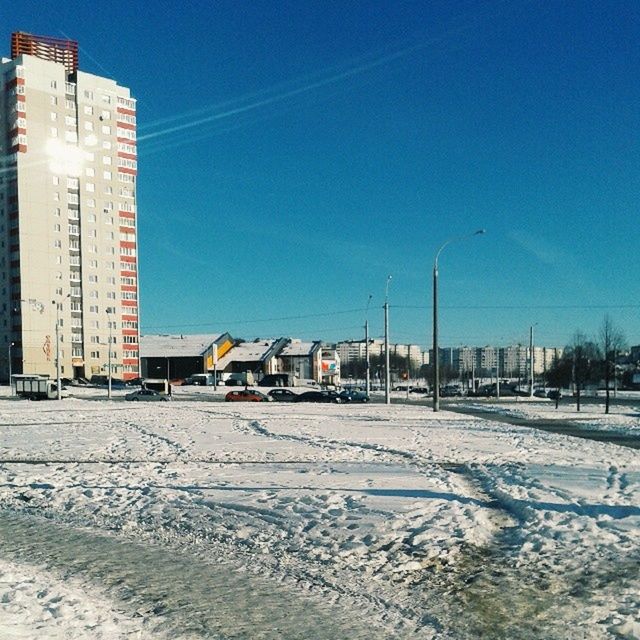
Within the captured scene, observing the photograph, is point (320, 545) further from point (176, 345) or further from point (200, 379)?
point (176, 345)

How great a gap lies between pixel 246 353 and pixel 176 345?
11.1 m

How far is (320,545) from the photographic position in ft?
28.2

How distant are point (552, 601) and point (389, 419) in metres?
26.2

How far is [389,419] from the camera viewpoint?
32562 millimetres

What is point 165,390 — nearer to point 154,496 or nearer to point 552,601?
point 154,496

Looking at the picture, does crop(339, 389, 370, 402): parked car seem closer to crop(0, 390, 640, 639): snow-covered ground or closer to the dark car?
the dark car

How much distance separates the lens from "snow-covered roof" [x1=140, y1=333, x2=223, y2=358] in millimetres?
101938

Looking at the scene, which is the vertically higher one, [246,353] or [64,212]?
[64,212]

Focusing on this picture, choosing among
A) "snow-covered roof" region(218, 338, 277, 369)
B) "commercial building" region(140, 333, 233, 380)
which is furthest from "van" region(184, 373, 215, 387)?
"snow-covered roof" region(218, 338, 277, 369)

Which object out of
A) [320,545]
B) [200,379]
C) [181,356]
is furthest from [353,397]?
[181,356]

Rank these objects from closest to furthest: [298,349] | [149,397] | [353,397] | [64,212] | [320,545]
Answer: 1. [320,545]
2. [353,397]
3. [149,397]
4. [64,212]
5. [298,349]

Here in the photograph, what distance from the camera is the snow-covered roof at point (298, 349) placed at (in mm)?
113688

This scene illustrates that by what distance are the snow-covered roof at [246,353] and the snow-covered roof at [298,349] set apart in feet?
15.6

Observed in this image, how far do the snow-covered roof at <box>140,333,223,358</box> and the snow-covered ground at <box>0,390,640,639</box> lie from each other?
8518 cm
